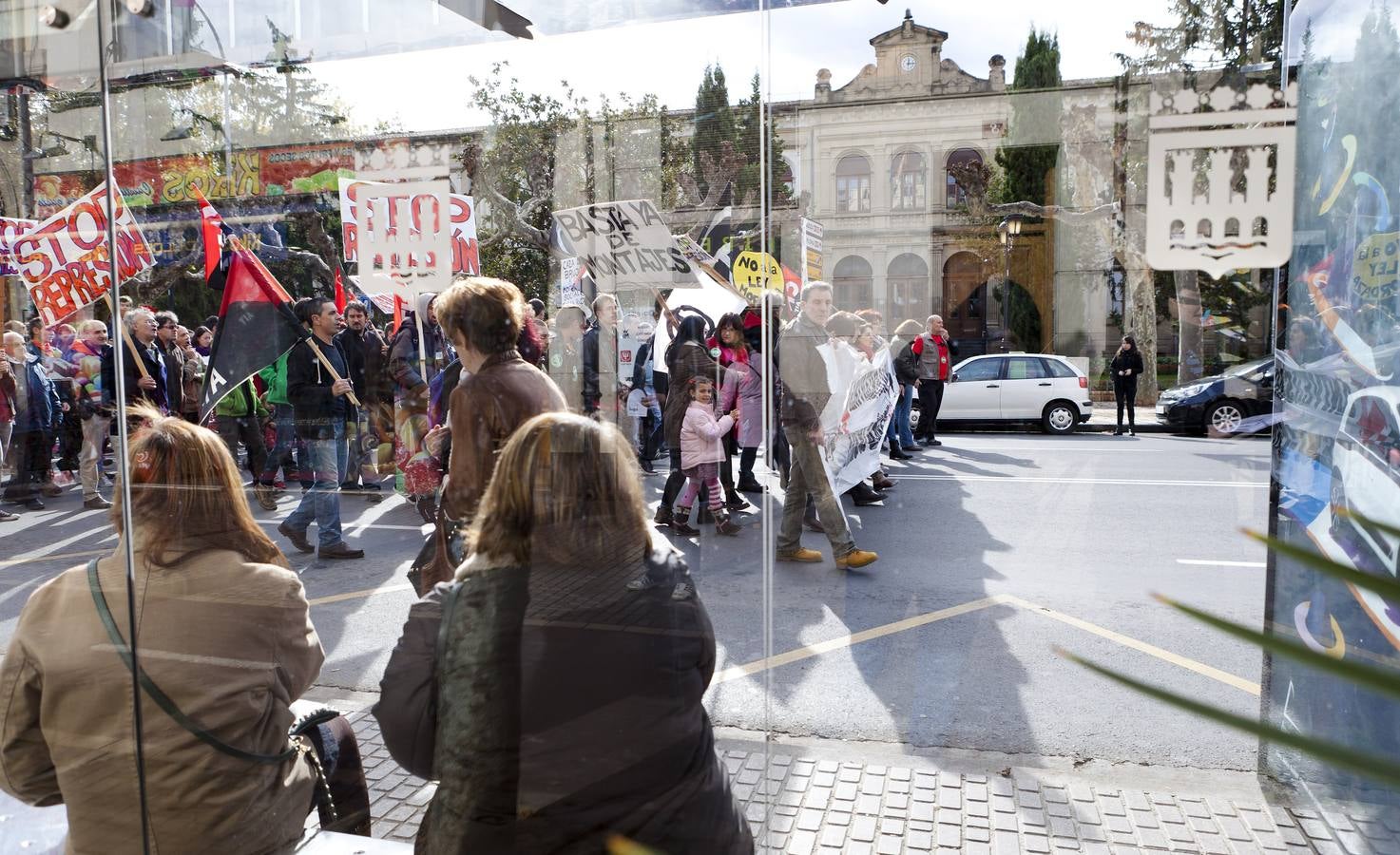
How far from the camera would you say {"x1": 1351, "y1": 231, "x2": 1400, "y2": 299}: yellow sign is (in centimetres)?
221

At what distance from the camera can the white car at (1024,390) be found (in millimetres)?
2340

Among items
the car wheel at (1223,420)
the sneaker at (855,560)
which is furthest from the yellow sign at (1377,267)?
the sneaker at (855,560)

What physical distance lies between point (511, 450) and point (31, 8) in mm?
1746

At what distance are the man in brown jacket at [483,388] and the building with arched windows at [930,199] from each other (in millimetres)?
670

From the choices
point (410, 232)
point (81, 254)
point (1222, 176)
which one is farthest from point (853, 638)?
point (81, 254)

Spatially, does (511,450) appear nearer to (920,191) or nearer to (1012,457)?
(920,191)

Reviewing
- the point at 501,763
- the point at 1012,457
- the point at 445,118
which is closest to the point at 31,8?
the point at 445,118

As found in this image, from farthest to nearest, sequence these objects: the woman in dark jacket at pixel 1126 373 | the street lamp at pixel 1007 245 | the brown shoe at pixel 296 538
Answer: the brown shoe at pixel 296 538
the street lamp at pixel 1007 245
the woman in dark jacket at pixel 1126 373

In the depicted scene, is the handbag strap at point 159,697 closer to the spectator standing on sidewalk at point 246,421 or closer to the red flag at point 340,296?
the spectator standing on sidewalk at point 246,421

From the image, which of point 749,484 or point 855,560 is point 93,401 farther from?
point 855,560

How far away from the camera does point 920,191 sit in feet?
7.70

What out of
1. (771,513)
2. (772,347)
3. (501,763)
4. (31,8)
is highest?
(31,8)

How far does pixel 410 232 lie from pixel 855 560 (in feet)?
4.65

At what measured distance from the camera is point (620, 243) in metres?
2.33
